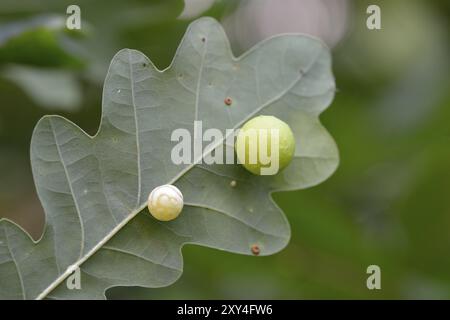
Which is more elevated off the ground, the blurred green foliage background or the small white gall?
the blurred green foliage background

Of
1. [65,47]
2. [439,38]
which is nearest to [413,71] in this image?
[439,38]

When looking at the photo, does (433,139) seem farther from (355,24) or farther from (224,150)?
(224,150)

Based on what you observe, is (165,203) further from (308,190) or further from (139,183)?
(308,190)

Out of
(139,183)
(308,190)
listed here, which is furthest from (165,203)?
(308,190)

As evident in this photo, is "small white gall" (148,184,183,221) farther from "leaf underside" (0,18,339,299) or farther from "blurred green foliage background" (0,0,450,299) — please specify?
"blurred green foliage background" (0,0,450,299)

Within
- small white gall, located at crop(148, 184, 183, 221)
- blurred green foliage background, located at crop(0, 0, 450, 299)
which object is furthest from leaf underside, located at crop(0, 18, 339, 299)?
blurred green foliage background, located at crop(0, 0, 450, 299)
